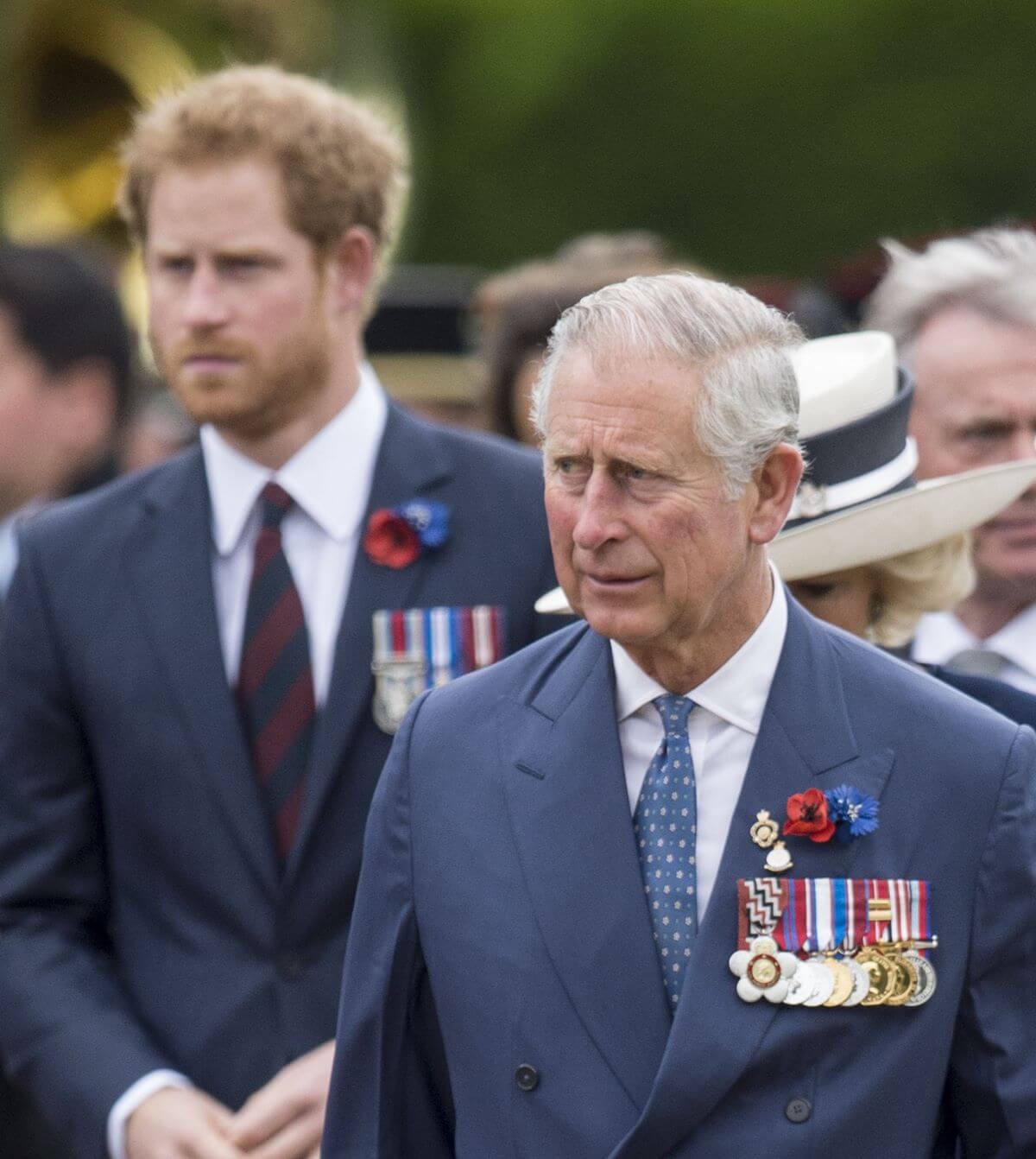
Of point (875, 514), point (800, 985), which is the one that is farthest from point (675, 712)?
point (875, 514)

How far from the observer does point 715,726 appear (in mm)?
3051

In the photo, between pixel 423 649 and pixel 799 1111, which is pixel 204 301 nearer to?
pixel 423 649

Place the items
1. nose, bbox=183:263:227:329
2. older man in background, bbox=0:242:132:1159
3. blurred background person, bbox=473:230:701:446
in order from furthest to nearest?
1. blurred background person, bbox=473:230:701:446
2. older man in background, bbox=0:242:132:1159
3. nose, bbox=183:263:227:329

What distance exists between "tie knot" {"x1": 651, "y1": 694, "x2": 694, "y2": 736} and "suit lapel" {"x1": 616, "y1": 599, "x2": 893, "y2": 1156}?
0.32 ft

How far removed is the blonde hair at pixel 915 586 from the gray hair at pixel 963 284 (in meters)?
0.76

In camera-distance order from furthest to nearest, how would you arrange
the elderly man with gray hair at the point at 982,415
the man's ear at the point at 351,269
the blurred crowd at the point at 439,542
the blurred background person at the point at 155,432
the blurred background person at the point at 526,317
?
the blurred background person at the point at 155,432, the blurred background person at the point at 526,317, the elderly man with gray hair at the point at 982,415, the man's ear at the point at 351,269, the blurred crowd at the point at 439,542

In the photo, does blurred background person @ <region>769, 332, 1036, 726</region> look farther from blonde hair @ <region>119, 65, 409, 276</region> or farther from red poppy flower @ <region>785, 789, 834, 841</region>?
blonde hair @ <region>119, 65, 409, 276</region>

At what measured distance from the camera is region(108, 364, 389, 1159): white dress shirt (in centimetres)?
407

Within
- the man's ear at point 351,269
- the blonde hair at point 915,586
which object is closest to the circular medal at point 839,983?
the blonde hair at point 915,586

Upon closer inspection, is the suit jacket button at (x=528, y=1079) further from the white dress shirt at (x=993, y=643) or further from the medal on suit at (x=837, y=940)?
the white dress shirt at (x=993, y=643)

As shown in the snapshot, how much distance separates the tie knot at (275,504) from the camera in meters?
4.08

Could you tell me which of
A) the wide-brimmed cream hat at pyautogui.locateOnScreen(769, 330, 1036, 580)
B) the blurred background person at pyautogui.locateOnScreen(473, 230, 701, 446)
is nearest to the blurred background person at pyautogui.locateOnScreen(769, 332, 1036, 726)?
the wide-brimmed cream hat at pyautogui.locateOnScreen(769, 330, 1036, 580)

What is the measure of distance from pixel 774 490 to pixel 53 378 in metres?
3.63

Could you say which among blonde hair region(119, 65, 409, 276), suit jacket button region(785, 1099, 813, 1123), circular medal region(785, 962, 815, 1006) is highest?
blonde hair region(119, 65, 409, 276)
